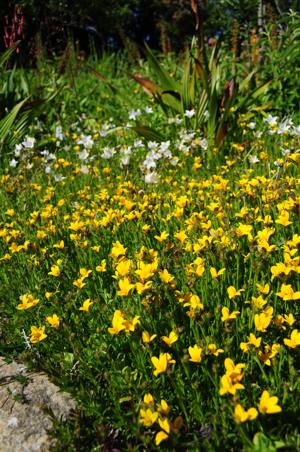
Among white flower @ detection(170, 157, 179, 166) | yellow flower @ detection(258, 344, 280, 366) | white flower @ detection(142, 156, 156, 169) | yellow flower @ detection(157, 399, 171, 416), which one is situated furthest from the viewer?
white flower @ detection(170, 157, 179, 166)

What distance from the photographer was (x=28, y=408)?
1752 mm

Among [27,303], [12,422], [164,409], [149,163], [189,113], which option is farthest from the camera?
[189,113]

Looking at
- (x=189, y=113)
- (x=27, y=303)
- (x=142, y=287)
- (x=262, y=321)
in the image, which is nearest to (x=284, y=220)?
(x=262, y=321)

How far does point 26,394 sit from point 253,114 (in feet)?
11.4

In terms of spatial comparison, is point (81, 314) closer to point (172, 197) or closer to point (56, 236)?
point (56, 236)

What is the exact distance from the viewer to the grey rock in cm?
160

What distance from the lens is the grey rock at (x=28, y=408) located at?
160cm

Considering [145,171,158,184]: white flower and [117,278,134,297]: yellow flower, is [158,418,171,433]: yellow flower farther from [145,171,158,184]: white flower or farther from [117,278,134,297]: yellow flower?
[145,171,158,184]: white flower

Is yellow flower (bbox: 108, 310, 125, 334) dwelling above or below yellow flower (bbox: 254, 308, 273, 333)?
above

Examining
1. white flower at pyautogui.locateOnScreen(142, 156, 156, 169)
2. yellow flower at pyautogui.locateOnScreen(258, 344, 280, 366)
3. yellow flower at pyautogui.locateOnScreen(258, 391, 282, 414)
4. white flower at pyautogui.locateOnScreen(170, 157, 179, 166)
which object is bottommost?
white flower at pyautogui.locateOnScreen(170, 157, 179, 166)

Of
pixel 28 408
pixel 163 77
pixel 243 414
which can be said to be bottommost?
pixel 28 408

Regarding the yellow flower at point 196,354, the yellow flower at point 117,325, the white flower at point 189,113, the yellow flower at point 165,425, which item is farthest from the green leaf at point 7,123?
the yellow flower at point 165,425

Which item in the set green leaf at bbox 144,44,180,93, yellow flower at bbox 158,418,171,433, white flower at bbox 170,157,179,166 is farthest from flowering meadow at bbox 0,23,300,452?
green leaf at bbox 144,44,180,93

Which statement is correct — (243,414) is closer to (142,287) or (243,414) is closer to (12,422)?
(142,287)
